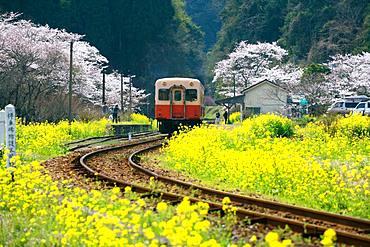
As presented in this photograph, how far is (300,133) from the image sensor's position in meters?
22.0

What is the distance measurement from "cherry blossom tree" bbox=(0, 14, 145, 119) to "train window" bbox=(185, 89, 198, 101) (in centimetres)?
936

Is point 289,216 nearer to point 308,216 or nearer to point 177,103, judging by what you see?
point 308,216

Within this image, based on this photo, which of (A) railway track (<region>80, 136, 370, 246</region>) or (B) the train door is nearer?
(A) railway track (<region>80, 136, 370, 246</region>)

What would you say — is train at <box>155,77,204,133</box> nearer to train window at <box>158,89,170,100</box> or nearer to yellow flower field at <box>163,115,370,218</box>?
train window at <box>158,89,170,100</box>

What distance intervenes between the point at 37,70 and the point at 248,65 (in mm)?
29160

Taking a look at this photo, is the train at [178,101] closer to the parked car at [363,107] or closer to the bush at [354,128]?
the bush at [354,128]

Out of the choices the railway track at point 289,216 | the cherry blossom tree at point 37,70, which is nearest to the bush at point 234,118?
the cherry blossom tree at point 37,70

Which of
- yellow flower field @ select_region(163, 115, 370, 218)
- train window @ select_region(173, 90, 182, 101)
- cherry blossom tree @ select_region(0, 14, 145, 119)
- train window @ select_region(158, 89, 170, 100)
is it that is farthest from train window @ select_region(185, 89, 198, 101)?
cherry blossom tree @ select_region(0, 14, 145, 119)

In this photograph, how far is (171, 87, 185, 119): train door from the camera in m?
25.5

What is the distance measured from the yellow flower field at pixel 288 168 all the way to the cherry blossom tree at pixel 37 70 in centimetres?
1550

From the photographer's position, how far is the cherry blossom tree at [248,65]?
195 feet

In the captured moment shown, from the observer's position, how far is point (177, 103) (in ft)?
83.9

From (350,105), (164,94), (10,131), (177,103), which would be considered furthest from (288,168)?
(350,105)

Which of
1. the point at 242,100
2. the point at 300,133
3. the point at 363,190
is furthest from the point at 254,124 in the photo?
the point at 242,100
